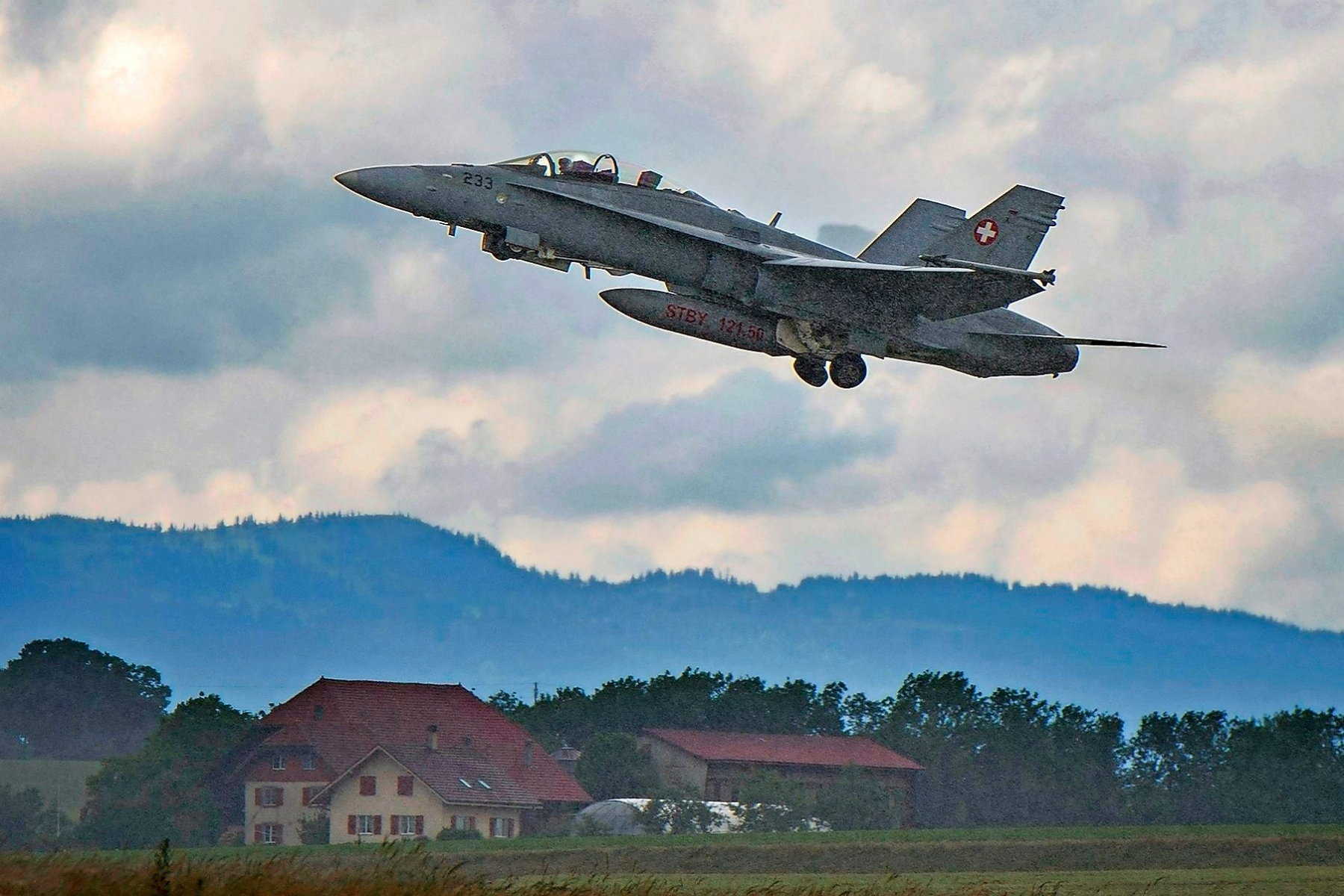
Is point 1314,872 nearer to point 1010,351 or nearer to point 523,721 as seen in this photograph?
point 1010,351

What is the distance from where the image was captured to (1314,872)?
47438 mm

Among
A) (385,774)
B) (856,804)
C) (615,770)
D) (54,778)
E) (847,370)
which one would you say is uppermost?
(847,370)

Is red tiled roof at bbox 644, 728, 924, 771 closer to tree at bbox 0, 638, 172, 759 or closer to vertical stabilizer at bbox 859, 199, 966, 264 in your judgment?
tree at bbox 0, 638, 172, 759

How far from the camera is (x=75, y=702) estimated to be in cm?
6788

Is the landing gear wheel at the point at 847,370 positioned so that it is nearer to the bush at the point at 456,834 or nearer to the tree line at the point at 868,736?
the bush at the point at 456,834

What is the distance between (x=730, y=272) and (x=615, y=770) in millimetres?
38717

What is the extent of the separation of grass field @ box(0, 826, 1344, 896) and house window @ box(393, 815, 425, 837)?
2.14 metres

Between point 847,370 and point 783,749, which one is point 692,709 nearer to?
point 783,749

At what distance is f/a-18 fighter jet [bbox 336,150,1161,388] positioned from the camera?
3162 centimetres

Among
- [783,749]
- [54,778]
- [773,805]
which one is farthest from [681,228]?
[783,749]

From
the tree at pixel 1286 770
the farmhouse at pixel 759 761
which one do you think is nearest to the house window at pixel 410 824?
the farmhouse at pixel 759 761

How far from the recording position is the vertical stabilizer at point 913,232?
127 feet

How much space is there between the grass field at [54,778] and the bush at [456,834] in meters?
12.2

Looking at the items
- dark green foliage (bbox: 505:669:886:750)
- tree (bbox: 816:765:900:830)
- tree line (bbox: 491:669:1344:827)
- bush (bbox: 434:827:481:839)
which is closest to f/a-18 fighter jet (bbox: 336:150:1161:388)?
bush (bbox: 434:827:481:839)
